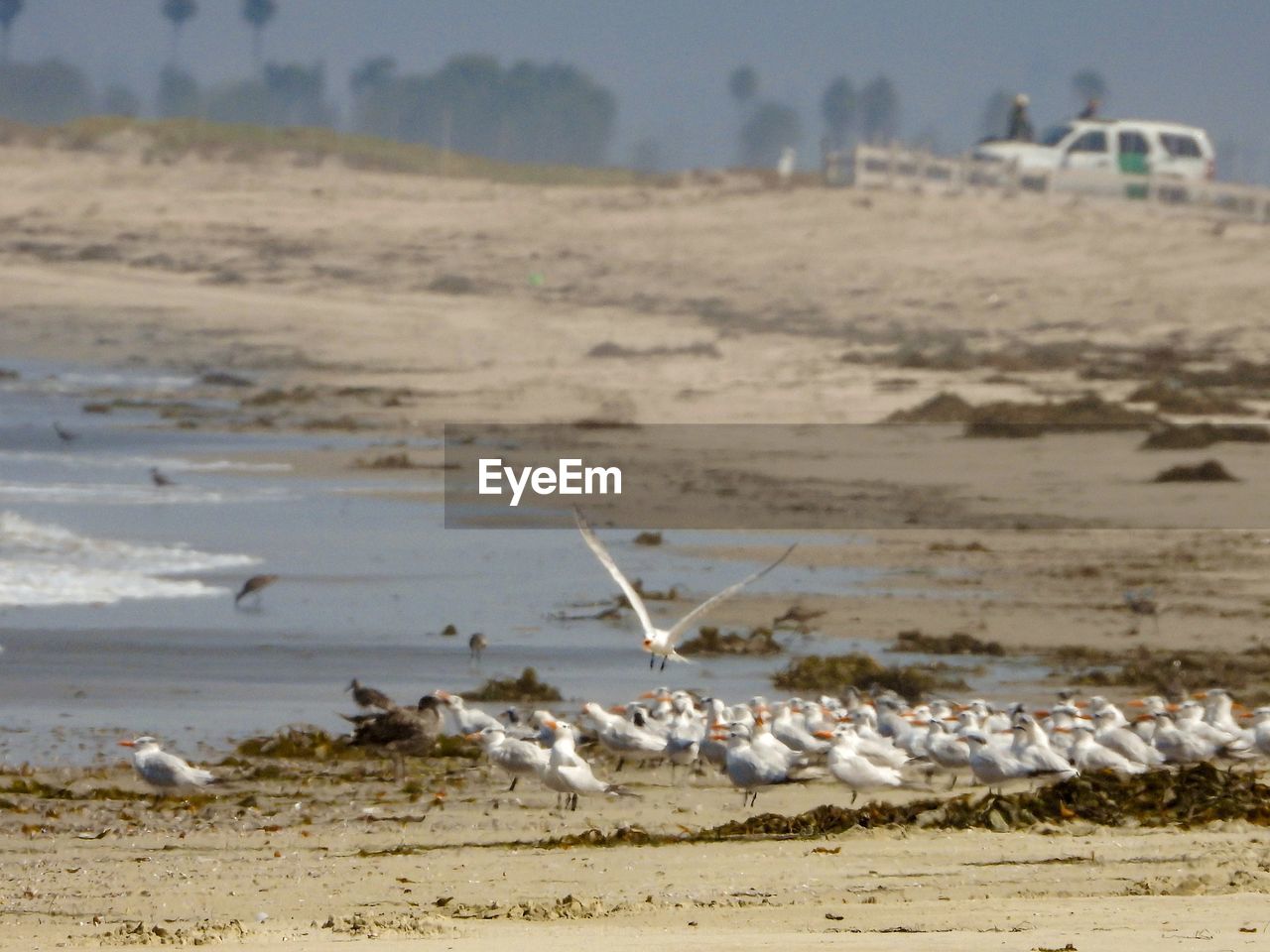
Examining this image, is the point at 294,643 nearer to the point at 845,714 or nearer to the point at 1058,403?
the point at 845,714

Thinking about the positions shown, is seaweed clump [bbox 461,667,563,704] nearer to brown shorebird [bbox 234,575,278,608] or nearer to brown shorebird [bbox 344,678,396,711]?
brown shorebird [bbox 344,678,396,711]

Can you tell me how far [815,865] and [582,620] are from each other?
7745 mm

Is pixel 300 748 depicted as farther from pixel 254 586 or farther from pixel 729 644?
pixel 254 586

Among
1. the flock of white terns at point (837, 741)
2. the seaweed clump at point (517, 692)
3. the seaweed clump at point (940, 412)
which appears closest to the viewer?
the flock of white terns at point (837, 741)

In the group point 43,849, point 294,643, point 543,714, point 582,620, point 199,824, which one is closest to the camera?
point 43,849

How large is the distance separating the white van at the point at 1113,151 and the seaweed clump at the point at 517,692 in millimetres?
36371

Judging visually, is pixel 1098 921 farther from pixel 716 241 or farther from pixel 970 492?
pixel 716 241

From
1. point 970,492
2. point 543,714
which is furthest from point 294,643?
point 970,492

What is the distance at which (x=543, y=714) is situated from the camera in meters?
11.0

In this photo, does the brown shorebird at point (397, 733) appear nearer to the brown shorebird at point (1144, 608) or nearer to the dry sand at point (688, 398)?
the dry sand at point (688, 398)

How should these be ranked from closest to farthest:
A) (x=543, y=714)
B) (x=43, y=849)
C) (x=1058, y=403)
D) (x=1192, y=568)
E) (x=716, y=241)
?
(x=43, y=849)
(x=543, y=714)
(x=1192, y=568)
(x=1058, y=403)
(x=716, y=241)

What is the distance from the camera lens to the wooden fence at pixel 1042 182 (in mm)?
44469

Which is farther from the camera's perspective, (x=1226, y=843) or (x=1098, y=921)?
(x=1226, y=843)

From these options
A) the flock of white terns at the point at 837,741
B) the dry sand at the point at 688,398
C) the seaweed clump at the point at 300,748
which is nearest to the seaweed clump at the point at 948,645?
the dry sand at the point at 688,398
